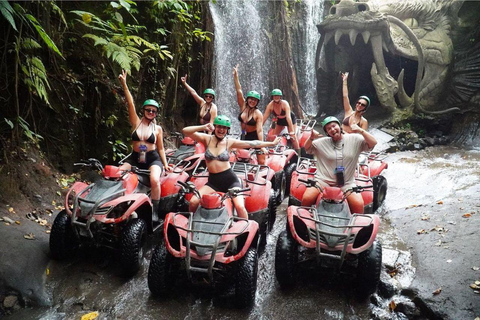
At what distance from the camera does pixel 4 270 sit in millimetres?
4461

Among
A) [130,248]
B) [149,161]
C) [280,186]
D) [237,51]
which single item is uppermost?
[237,51]

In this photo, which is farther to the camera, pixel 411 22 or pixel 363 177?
pixel 411 22

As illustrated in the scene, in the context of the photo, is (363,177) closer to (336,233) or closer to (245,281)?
(336,233)

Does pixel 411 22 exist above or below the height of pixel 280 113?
above

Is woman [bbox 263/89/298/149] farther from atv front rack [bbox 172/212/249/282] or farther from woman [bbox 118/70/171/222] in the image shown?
atv front rack [bbox 172/212/249/282]

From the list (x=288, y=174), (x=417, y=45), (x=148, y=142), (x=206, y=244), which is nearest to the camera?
(x=206, y=244)

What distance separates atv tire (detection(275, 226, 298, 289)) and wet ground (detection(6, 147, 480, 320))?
0.22 metres

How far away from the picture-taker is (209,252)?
163 inches

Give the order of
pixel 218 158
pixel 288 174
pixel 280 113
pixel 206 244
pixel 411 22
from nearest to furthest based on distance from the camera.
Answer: pixel 206 244
pixel 218 158
pixel 288 174
pixel 280 113
pixel 411 22

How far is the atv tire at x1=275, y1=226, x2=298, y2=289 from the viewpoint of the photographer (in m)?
4.50

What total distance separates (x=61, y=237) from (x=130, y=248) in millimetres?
1003

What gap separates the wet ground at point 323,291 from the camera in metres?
4.29

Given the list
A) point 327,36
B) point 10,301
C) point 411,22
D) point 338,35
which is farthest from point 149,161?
point 411,22

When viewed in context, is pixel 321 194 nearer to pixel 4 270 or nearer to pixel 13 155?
pixel 4 270
